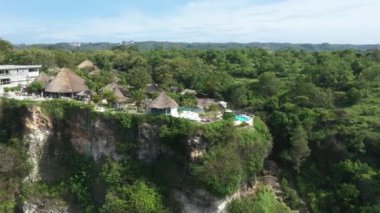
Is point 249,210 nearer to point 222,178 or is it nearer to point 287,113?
point 222,178

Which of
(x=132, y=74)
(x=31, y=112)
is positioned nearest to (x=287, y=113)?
(x=132, y=74)

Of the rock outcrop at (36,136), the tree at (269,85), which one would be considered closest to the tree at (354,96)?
the tree at (269,85)

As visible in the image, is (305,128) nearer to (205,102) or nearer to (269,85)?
(205,102)

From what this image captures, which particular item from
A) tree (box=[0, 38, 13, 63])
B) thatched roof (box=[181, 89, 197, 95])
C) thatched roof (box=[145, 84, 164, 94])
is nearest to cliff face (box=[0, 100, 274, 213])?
thatched roof (box=[145, 84, 164, 94])

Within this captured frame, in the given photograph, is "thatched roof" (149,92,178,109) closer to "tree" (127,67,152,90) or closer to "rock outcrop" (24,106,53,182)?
"rock outcrop" (24,106,53,182)

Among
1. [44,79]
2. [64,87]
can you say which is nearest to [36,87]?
[44,79]

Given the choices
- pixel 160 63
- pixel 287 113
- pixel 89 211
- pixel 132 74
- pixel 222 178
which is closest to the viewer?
pixel 222 178
